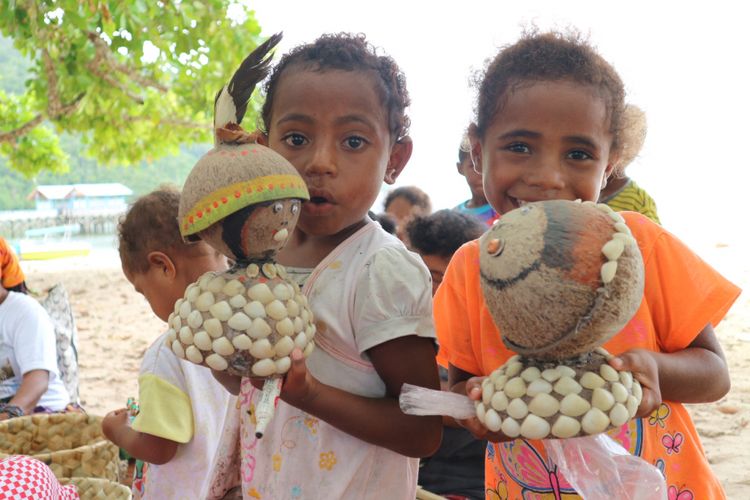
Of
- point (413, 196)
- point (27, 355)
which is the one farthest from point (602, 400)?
point (413, 196)

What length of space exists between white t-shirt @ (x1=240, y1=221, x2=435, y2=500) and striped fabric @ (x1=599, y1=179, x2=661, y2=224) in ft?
4.69

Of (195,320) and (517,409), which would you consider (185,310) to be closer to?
(195,320)

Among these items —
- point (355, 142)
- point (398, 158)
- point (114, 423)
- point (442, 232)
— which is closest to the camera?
point (355, 142)

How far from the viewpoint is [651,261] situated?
1.53 metres

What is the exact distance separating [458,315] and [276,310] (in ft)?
2.01

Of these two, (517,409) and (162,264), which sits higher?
(517,409)

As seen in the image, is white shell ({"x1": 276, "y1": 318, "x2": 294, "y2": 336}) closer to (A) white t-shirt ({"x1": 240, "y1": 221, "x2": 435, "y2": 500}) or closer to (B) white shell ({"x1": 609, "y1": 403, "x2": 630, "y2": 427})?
(A) white t-shirt ({"x1": 240, "y1": 221, "x2": 435, "y2": 500})

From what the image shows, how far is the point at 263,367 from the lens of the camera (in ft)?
3.95

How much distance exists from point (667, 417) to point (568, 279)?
2.35ft

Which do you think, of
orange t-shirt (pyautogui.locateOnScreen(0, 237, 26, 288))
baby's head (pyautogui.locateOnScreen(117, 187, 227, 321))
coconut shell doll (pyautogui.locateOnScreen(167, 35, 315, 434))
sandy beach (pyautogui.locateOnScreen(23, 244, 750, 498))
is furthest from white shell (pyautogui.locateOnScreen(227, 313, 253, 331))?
sandy beach (pyautogui.locateOnScreen(23, 244, 750, 498))

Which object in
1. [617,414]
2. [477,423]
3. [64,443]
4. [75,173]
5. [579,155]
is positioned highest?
[579,155]

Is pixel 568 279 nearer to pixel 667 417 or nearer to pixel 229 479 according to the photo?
pixel 667 417

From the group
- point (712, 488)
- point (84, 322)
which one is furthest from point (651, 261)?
point (84, 322)

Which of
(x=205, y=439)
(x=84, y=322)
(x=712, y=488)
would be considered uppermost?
(x=712, y=488)
